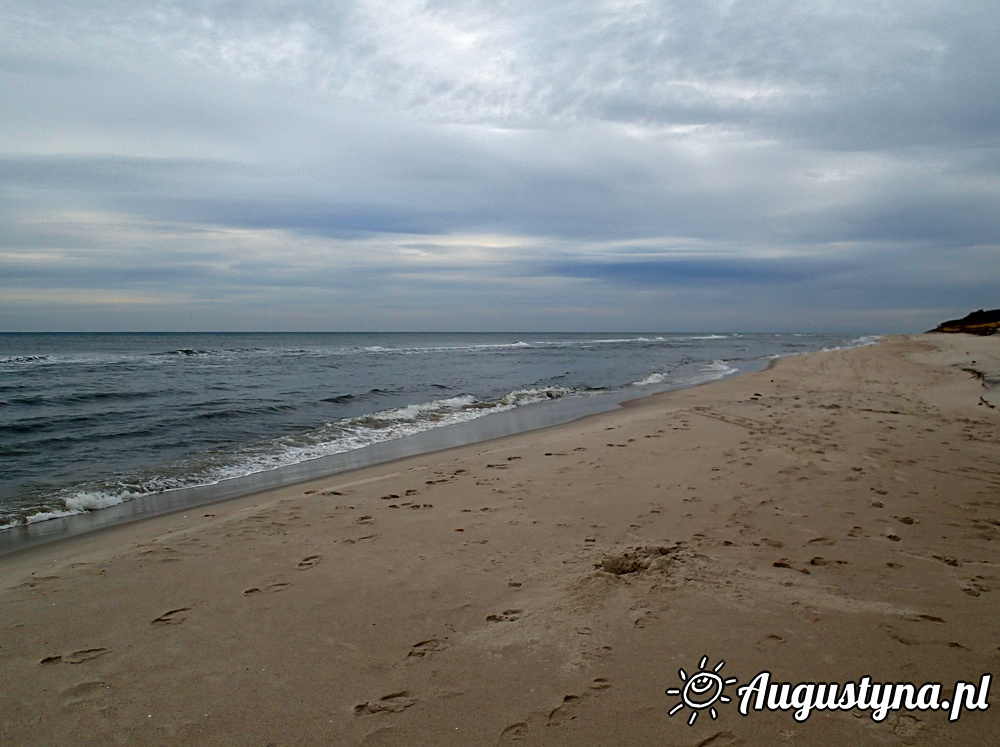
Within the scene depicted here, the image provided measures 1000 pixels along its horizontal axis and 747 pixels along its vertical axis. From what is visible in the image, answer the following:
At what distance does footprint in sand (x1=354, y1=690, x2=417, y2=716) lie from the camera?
239cm

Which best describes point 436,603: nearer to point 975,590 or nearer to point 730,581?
point 730,581

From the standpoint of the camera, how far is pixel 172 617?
3346 mm

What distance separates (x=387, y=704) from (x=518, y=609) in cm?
102

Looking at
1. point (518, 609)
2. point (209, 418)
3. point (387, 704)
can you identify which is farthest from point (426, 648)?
point (209, 418)

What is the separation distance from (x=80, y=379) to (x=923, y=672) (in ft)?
87.5

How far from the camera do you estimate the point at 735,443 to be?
7.75 meters

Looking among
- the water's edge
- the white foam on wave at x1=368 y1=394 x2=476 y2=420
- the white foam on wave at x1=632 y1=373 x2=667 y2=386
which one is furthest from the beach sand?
the white foam on wave at x1=632 y1=373 x2=667 y2=386

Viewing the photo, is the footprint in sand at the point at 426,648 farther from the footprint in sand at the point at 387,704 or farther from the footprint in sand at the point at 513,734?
the footprint in sand at the point at 513,734

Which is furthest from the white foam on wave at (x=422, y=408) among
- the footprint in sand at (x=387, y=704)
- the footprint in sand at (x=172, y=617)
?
the footprint in sand at (x=387, y=704)

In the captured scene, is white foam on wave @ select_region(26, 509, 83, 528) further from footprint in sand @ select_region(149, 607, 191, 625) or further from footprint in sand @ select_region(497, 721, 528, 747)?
footprint in sand @ select_region(497, 721, 528, 747)

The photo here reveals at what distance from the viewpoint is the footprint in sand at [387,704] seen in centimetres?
239

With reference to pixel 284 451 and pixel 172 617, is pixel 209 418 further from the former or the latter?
pixel 172 617

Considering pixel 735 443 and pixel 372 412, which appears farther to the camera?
pixel 372 412

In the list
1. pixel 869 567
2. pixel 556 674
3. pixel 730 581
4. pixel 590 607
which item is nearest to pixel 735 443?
pixel 869 567
